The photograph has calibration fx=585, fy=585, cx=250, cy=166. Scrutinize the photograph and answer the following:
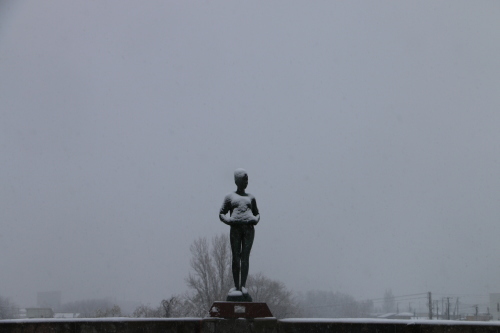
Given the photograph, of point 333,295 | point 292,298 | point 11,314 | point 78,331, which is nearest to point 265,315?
point 78,331

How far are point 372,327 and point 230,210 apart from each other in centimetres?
282

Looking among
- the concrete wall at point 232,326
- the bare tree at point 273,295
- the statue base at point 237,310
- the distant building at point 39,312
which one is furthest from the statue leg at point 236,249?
the distant building at point 39,312

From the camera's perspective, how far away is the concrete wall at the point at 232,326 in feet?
27.8

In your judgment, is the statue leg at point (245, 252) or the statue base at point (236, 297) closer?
the statue base at point (236, 297)

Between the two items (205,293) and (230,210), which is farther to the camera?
(205,293)

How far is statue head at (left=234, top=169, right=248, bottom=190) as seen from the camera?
9461mm

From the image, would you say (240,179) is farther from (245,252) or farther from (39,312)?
(39,312)

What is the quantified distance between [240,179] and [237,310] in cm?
206

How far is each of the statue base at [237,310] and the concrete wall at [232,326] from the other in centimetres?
9

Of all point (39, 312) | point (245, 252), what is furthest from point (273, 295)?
point (245, 252)

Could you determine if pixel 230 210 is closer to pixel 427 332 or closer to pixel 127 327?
pixel 127 327

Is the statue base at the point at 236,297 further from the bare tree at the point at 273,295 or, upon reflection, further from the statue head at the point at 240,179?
the bare tree at the point at 273,295

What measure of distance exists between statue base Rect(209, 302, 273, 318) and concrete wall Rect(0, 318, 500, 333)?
0.31 feet

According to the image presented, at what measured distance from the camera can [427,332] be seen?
844cm
